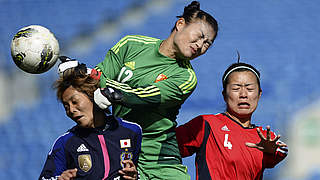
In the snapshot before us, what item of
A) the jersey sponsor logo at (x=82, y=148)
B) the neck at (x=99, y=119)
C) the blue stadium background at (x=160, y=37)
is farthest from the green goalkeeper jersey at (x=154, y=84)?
the blue stadium background at (x=160, y=37)

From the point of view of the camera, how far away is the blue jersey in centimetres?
263

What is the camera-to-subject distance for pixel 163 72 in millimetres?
3053

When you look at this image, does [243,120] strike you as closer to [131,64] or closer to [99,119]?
[131,64]

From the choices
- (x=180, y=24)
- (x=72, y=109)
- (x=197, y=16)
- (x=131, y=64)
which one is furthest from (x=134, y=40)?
(x=72, y=109)

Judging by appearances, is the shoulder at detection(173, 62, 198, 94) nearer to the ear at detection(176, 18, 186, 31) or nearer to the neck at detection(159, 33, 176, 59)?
the neck at detection(159, 33, 176, 59)

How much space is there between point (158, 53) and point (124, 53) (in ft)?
0.73

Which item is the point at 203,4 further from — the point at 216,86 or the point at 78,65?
the point at 78,65

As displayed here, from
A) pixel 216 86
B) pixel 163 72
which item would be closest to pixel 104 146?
pixel 163 72

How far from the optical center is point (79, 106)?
2676mm

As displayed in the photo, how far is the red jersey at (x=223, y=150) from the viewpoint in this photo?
10.7 ft

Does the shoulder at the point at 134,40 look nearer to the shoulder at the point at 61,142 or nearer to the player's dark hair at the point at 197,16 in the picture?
the player's dark hair at the point at 197,16

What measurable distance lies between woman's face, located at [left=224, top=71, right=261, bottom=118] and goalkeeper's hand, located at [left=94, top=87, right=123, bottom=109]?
1.12m

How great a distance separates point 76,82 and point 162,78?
572 mm

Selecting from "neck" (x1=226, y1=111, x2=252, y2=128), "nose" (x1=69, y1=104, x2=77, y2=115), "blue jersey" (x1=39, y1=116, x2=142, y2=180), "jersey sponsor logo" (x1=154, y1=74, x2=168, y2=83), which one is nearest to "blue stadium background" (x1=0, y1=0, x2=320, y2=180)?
"neck" (x1=226, y1=111, x2=252, y2=128)
